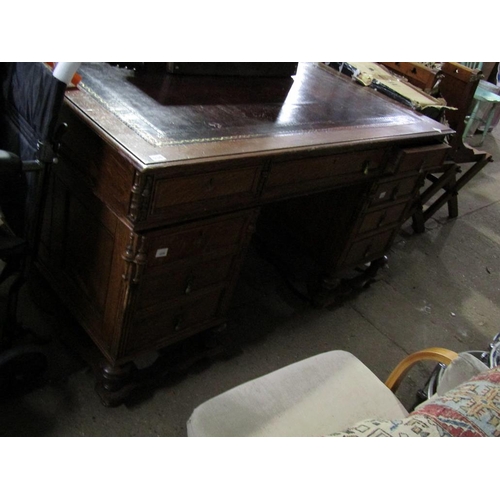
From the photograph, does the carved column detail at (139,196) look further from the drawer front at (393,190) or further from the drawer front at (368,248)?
the drawer front at (368,248)

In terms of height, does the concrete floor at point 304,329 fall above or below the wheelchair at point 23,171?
below

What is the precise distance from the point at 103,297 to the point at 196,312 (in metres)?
0.32

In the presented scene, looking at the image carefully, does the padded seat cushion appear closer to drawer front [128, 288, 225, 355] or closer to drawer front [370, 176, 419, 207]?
drawer front [128, 288, 225, 355]

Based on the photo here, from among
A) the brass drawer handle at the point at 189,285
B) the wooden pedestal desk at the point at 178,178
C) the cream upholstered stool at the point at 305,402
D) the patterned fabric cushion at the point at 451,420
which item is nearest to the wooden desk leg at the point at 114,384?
the wooden pedestal desk at the point at 178,178

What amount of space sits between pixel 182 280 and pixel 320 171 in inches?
22.0

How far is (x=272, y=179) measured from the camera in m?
1.49

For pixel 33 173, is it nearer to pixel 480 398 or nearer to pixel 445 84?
pixel 480 398

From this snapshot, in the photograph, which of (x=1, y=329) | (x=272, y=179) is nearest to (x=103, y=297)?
(x=1, y=329)

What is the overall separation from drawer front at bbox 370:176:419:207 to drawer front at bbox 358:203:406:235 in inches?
2.1

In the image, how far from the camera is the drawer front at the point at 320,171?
1.50m

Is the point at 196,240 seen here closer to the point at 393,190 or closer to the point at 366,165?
the point at 366,165

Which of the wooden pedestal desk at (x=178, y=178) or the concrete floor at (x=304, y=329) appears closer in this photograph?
the wooden pedestal desk at (x=178, y=178)

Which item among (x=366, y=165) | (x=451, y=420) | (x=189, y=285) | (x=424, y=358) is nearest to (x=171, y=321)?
(x=189, y=285)

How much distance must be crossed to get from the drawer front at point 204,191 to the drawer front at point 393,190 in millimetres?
740
